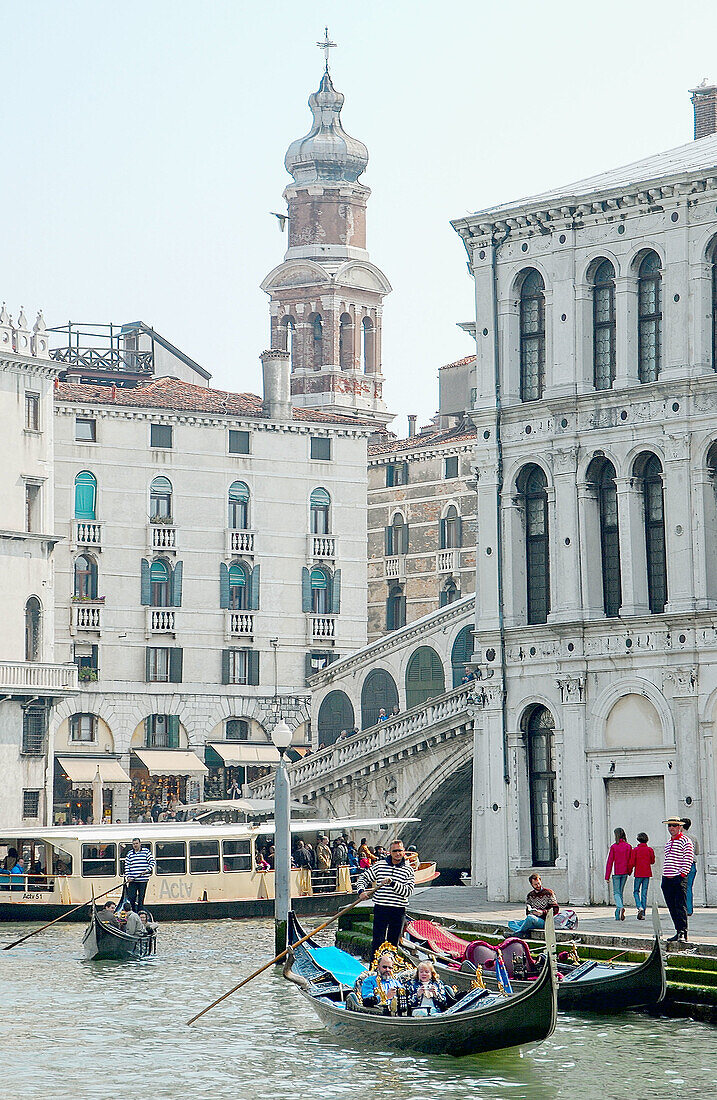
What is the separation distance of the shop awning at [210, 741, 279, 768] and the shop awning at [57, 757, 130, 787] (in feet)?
10.1

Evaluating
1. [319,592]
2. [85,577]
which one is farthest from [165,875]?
[319,592]

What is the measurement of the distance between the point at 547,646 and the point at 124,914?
831 centimetres

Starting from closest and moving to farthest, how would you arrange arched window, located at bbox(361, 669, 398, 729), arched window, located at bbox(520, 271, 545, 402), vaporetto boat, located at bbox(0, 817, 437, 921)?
arched window, located at bbox(520, 271, 545, 402), vaporetto boat, located at bbox(0, 817, 437, 921), arched window, located at bbox(361, 669, 398, 729)

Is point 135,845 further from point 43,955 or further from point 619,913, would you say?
point 619,913

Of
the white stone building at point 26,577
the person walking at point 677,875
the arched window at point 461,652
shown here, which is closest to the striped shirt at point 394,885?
the person walking at point 677,875

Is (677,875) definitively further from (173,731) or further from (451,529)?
(451,529)

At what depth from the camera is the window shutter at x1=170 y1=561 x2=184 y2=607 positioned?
6003 cm

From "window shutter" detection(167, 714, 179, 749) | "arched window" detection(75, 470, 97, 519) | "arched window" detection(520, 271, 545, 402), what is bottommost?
A: "window shutter" detection(167, 714, 179, 749)

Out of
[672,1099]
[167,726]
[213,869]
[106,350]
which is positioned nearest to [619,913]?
[672,1099]

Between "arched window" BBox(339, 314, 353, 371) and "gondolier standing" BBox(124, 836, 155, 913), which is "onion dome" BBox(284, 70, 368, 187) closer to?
"arched window" BBox(339, 314, 353, 371)

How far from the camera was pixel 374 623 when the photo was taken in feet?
230

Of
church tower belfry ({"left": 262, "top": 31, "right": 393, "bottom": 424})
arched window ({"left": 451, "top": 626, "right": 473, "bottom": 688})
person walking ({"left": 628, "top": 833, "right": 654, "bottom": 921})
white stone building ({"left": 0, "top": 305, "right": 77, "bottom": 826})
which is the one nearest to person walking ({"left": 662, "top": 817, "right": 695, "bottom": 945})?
person walking ({"left": 628, "top": 833, "right": 654, "bottom": 921})

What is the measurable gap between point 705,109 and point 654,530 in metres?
11.4

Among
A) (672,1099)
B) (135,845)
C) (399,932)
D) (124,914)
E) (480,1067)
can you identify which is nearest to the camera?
(672,1099)
